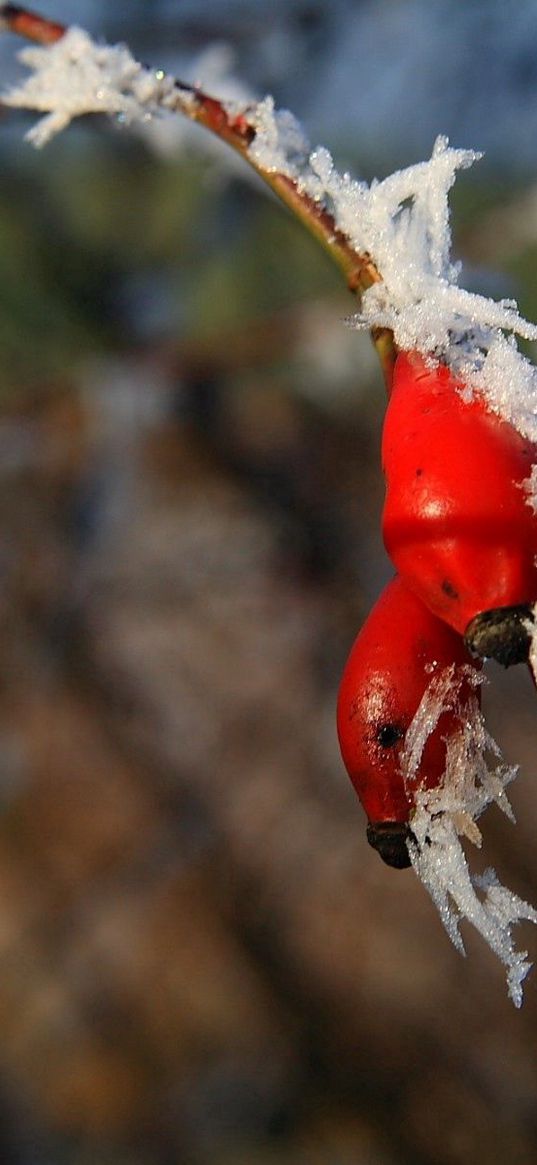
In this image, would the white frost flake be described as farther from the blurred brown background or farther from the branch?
the blurred brown background

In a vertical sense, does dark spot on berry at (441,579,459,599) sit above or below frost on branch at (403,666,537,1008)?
above

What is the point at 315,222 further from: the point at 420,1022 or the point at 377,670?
the point at 420,1022

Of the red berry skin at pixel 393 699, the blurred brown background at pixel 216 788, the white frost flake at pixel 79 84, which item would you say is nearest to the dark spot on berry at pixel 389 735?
the red berry skin at pixel 393 699

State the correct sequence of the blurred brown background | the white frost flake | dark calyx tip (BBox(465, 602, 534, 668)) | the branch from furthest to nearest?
the blurred brown background < the white frost flake < the branch < dark calyx tip (BBox(465, 602, 534, 668))

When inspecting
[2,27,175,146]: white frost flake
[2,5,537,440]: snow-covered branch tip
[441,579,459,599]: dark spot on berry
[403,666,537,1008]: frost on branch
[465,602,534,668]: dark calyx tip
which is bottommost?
[403,666,537,1008]: frost on branch

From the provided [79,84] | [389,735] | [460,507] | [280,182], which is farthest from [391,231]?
[79,84]

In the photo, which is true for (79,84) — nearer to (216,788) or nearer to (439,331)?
(439,331)

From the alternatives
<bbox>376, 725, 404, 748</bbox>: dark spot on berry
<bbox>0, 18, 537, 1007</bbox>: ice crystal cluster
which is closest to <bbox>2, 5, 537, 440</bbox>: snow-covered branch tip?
<bbox>0, 18, 537, 1007</bbox>: ice crystal cluster

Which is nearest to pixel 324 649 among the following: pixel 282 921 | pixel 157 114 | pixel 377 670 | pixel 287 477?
pixel 287 477

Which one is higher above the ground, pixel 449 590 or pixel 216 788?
pixel 216 788
